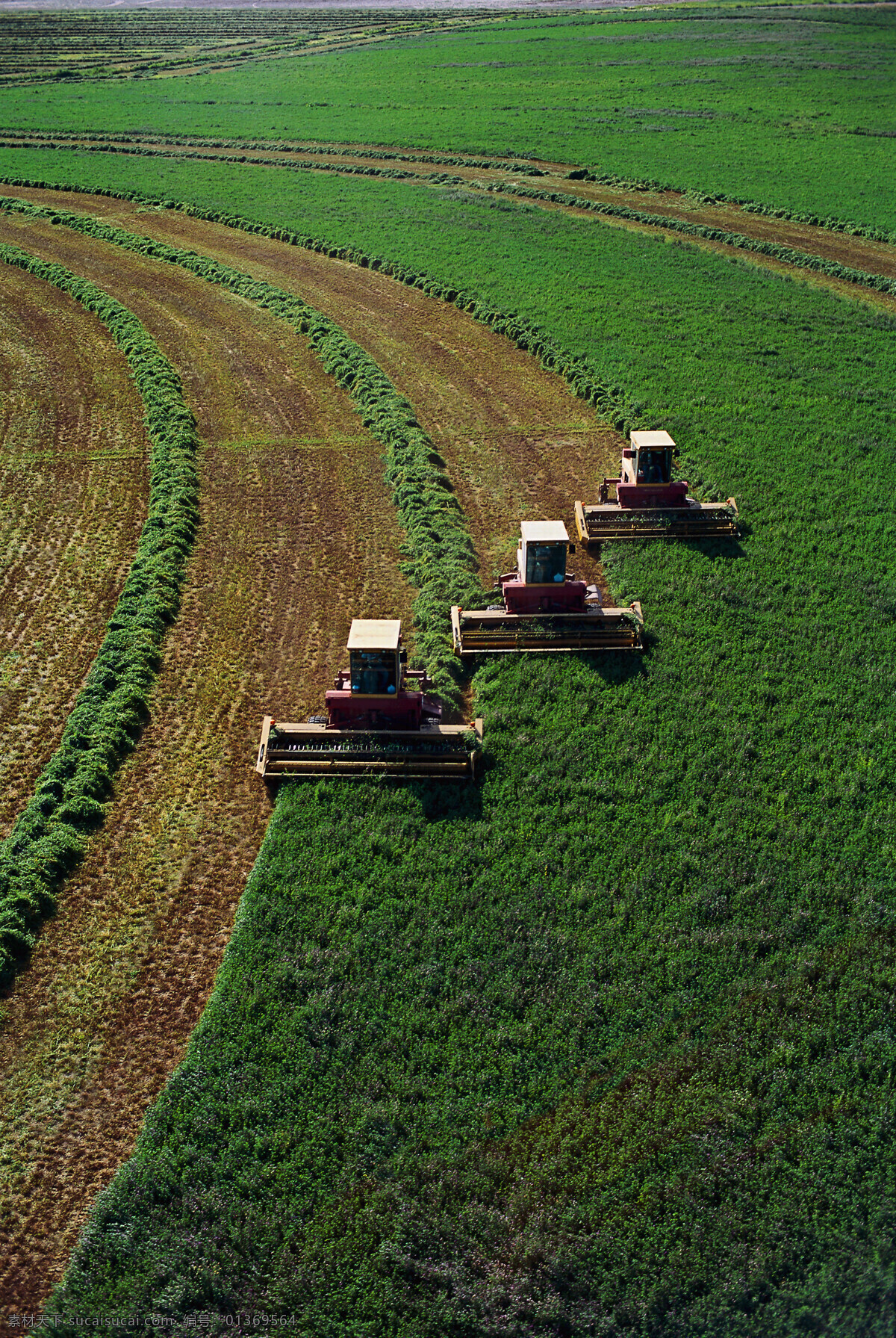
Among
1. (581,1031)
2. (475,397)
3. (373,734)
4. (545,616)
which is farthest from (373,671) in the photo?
(475,397)

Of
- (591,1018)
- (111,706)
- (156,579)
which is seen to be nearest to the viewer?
(591,1018)

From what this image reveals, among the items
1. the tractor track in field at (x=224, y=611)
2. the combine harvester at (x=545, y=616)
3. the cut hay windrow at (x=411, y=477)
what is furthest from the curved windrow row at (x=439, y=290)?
the combine harvester at (x=545, y=616)

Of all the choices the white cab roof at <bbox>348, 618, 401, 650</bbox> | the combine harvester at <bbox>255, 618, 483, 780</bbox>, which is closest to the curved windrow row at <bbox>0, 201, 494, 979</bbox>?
the combine harvester at <bbox>255, 618, 483, 780</bbox>

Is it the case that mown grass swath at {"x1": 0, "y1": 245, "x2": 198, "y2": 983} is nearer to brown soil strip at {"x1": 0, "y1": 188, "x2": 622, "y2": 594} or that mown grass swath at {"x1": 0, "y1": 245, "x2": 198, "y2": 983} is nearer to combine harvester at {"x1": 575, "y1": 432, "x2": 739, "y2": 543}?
brown soil strip at {"x1": 0, "y1": 188, "x2": 622, "y2": 594}

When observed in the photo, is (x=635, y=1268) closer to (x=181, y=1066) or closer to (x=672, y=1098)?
(x=672, y=1098)

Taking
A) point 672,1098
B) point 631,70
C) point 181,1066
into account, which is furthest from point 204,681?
point 631,70

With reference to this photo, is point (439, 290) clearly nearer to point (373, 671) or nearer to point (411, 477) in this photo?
point (411, 477)

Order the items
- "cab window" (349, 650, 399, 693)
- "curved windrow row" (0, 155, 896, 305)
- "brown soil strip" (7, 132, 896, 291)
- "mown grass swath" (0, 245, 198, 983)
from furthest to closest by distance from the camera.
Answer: "brown soil strip" (7, 132, 896, 291)
"curved windrow row" (0, 155, 896, 305)
"cab window" (349, 650, 399, 693)
"mown grass swath" (0, 245, 198, 983)
